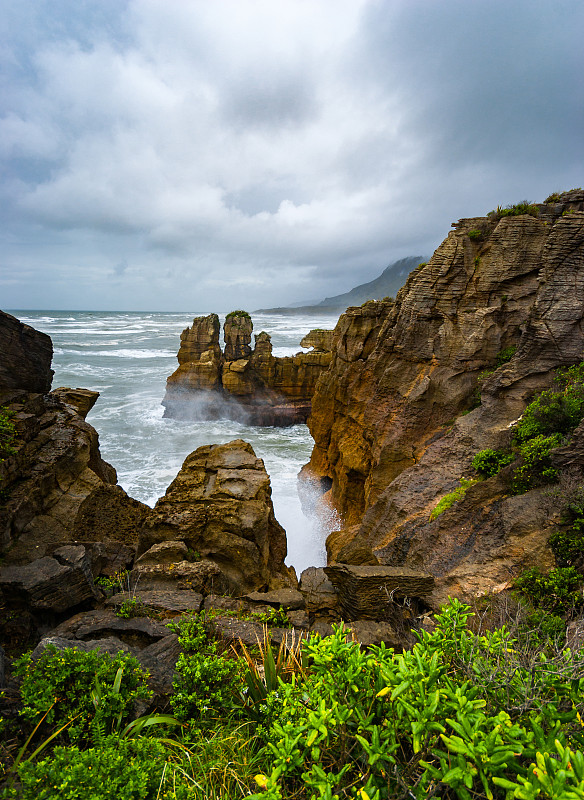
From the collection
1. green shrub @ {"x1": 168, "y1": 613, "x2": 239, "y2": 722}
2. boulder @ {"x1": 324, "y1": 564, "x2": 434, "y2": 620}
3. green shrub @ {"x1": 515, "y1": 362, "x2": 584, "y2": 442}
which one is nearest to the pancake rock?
green shrub @ {"x1": 168, "y1": 613, "x2": 239, "y2": 722}

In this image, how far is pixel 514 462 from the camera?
8.71 m

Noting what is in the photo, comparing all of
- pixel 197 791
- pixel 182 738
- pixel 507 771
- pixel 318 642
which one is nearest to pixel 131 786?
pixel 197 791

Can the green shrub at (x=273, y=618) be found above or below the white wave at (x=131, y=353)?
below

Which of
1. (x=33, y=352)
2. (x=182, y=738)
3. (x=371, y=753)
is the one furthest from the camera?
(x=33, y=352)

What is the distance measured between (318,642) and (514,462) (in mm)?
7794

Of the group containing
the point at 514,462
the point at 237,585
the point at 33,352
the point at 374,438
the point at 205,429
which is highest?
the point at 33,352

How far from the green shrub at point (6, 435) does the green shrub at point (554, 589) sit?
1051cm

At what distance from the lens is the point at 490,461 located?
9.63 metres

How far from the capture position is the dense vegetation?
1.94 meters

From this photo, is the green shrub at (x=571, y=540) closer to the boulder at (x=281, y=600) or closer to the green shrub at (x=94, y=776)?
the boulder at (x=281, y=600)

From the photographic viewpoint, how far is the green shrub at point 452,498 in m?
9.36

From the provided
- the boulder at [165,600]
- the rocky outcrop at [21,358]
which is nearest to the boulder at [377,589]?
the boulder at [165,600]

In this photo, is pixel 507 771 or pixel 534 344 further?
pixel 534 344

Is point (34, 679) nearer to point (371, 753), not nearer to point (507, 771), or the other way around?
point (371, 753)
